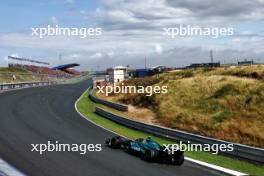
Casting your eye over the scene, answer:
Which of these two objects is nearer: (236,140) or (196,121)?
(236,140)

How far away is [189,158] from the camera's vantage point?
59.7ft

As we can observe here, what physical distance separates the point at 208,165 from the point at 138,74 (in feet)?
226

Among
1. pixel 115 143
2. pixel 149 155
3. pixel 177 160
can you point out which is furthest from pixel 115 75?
pixel 177 160

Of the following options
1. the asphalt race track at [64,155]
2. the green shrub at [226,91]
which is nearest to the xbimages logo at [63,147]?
the asphalt race track at [64,155]

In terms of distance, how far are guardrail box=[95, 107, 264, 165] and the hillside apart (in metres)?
3.78

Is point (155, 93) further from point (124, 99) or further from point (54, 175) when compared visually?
point (54, 175)

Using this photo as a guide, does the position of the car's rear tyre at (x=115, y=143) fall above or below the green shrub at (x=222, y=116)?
above

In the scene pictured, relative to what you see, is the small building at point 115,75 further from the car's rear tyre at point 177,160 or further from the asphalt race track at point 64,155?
the car's rear tyre at point 177,160

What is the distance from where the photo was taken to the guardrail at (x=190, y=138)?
59.6 ft

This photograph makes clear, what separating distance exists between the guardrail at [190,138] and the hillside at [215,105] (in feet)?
12.4

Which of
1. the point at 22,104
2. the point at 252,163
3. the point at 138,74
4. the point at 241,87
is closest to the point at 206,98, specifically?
the point at 241,87

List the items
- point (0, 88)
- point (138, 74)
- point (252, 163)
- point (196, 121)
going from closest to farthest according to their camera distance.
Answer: point (252, 163) < point (196, 121) < point (0, 88) < point (138, 74)

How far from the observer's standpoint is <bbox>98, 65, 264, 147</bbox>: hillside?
27.5 m

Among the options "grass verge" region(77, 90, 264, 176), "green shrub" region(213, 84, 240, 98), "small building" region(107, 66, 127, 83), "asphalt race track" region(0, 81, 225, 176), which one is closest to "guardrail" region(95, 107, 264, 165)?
"grass verge" region(77, 90, 264, 176)
